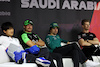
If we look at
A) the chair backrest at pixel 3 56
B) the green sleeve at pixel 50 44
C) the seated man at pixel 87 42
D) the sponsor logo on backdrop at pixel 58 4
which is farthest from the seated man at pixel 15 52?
the seated man at pixel 87 42

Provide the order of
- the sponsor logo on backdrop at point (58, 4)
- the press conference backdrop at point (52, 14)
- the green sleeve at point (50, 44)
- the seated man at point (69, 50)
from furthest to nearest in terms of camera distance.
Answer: the sponsor logo on backdrop at point (58, 4)
the press conference backdrop at point (52, 14)
the green sleeve at point (50, 44)
the seated man at point (69, 50)

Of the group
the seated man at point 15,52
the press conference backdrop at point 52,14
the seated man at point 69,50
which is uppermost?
the press conference backdrop at point 52,14

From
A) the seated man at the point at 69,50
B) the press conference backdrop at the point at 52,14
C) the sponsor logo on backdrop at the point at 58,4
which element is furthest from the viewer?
the sponsor logo on backdrop at the point at 58,4

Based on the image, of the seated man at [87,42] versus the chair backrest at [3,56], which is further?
the seated man at [87,42]

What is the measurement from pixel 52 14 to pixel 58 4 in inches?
14.1

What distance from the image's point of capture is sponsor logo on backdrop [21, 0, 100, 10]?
543cm

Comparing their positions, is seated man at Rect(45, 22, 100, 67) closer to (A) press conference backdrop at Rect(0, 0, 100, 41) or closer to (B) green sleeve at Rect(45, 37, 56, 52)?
(B) green sleeve at Rect(45, 37, 56, 52)

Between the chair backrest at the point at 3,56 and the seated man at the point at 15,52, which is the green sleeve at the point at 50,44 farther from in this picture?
the chair backrest at the point at 3,56

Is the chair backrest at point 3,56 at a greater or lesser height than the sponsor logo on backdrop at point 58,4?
lesser

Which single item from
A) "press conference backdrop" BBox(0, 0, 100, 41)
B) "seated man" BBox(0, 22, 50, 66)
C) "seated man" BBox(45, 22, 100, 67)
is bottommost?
"seated man" BBox(45, 22, 100, 67)

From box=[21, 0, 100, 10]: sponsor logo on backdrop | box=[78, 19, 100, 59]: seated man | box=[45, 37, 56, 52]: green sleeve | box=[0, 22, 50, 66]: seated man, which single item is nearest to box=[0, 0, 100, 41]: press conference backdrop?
box=[21, 0, 100, 10]: sponsor logo on backdrop

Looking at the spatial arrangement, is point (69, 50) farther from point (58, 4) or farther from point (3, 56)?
point (58, 4)

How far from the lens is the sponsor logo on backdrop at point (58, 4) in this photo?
5.43 m

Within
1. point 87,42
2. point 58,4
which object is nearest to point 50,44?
point 87,42
